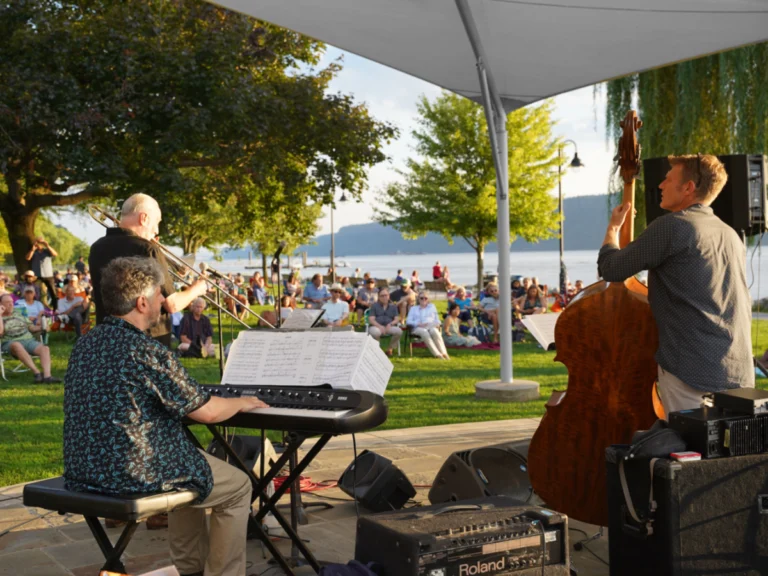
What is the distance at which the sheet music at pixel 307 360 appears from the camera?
3.44m

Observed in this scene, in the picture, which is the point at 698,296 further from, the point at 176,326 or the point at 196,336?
the point at 176,326

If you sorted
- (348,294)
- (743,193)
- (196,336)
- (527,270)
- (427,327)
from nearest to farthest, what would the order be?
(743,193), (196,336), (427,327), (348,294), (527,270)

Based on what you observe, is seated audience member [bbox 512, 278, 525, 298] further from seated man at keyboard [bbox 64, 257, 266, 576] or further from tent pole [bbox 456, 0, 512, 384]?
seated man at keyboard [bbox 64, 257, 266, 576]

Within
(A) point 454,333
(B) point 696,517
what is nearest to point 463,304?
(A) point 454,333

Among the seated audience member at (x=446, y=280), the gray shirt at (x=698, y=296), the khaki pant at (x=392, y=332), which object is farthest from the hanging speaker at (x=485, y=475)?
the seated audience member at (x=446, y=280)

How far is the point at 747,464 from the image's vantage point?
306cm

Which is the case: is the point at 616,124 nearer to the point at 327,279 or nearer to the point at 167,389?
the point at 167,389

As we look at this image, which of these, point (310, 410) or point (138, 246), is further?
point (138, 246)

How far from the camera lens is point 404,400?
8672 mm

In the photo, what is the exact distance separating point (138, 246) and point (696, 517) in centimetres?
280

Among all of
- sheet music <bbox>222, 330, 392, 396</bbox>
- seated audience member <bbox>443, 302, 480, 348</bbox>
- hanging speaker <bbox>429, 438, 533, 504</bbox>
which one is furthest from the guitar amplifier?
seated audience member <bbox>443, 302, 480, 348</bbox>

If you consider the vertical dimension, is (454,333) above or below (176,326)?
below

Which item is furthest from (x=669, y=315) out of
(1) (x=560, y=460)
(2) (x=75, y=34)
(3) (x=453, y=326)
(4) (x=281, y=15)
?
(2) (x=75, y=34)

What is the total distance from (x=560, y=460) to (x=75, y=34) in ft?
48.3
